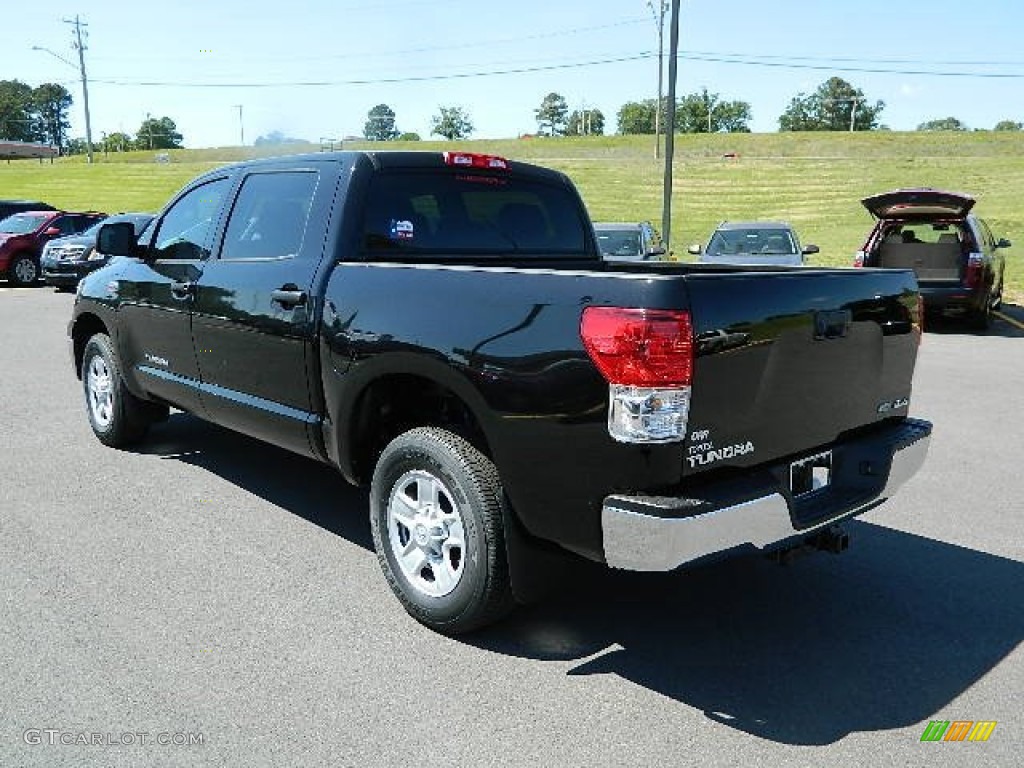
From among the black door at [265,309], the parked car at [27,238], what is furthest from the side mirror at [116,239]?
the parked car at [27,238]

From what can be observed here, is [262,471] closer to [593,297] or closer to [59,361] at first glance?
[593,297]

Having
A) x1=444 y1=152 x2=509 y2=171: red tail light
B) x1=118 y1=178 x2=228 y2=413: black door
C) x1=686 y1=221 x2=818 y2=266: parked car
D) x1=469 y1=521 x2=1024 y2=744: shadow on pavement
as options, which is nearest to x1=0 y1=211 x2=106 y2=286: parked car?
x1=686 y1=221 x2=818 y2=266: parked car

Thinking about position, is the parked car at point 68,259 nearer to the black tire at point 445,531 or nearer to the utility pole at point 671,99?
the utility pole at point 671,99

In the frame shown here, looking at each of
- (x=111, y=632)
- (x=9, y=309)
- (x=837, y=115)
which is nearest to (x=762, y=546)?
(x=111, y=632)

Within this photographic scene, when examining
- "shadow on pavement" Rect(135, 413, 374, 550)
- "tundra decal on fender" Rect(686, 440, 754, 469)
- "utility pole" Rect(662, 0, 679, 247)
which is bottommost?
"shadow on pavement" Rect(135, 413, 374, 550)

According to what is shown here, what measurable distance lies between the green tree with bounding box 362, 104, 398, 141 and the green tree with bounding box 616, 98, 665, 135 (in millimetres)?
44665

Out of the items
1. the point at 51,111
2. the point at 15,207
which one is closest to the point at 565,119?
the point at 51,111

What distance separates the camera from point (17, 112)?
557 feet

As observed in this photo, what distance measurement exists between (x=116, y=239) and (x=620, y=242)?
1087 centimetres

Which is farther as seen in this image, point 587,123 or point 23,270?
point 587,123

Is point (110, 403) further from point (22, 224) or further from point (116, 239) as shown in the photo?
point (22, 224)

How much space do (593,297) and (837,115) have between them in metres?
166

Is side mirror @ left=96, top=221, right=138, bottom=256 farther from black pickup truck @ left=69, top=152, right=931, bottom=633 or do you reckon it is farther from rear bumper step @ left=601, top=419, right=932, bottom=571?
rear bumper step @ left=601, top=419, right=932, bottom=571

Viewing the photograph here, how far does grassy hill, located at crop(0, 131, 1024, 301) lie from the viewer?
1469 inches
